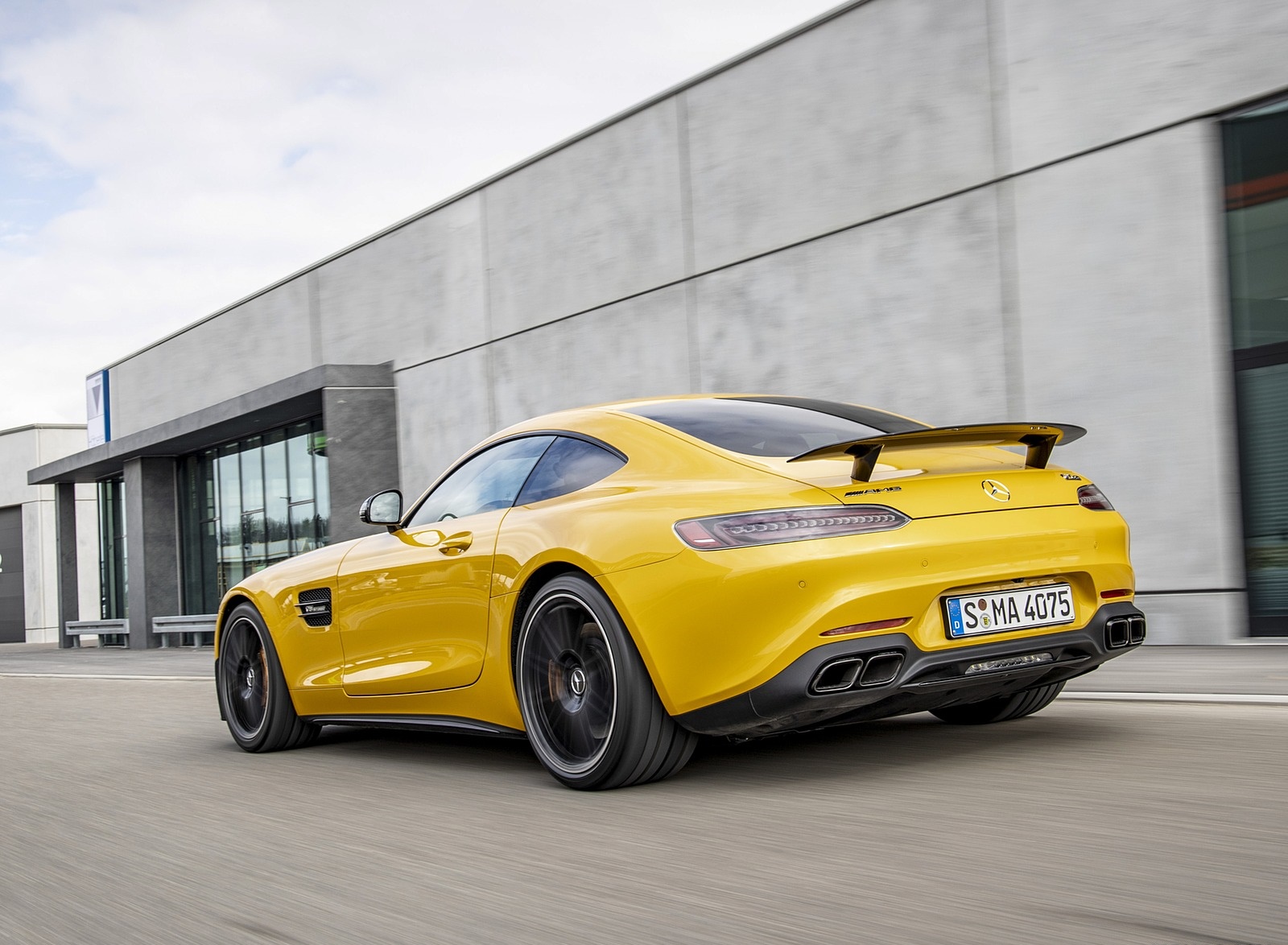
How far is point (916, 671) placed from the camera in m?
4.00

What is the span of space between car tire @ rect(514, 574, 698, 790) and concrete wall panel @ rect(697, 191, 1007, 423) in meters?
6.79

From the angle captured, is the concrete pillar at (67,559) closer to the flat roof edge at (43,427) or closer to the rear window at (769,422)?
the flat roof edge at (43,427)

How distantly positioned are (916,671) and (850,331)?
832cm

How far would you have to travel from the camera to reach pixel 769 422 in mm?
4898

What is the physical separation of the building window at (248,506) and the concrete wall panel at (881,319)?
34.4 feet

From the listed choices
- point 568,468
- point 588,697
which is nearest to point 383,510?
point 568,468

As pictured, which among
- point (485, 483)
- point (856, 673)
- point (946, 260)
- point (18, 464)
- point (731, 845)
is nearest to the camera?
point (731, 845)

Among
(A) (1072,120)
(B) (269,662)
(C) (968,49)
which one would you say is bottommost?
(B) (269,662)

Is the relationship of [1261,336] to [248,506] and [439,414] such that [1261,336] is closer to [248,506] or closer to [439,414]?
[439,414]

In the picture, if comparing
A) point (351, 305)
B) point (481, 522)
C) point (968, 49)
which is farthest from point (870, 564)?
point (351, 305)

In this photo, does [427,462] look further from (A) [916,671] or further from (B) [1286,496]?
(A) [916,671]

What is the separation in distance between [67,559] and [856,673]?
3262 centimetres

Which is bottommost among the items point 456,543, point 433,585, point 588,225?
point 433,585

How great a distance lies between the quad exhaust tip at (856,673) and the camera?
155 inches
